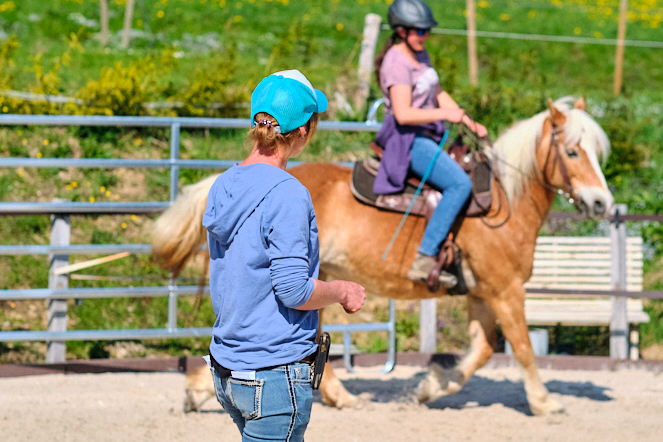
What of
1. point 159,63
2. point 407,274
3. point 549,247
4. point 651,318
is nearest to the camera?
point 407,274

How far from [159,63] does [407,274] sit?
5929 mm

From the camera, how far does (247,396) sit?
5.97ft

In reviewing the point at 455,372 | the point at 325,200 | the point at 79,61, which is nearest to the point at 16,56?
the point at 79,61

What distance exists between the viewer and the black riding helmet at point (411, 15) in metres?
4.27

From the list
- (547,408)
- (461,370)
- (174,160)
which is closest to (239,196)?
(461,370)

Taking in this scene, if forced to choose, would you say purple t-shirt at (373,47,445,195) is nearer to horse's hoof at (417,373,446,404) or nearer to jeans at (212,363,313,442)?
horse's hoof at (417,373,446,404)

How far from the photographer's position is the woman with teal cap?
1.77 meters

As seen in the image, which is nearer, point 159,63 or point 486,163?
point 486,163

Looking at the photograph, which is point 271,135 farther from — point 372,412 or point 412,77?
point 372,412

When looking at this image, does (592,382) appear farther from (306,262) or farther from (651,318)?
(306,262)

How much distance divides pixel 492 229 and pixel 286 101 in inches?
115

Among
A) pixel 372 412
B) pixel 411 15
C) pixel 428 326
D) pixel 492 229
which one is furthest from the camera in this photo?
pixel 428 326

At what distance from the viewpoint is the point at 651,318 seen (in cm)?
695

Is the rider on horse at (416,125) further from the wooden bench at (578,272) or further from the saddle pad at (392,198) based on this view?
the wooden bench at (578,272)
